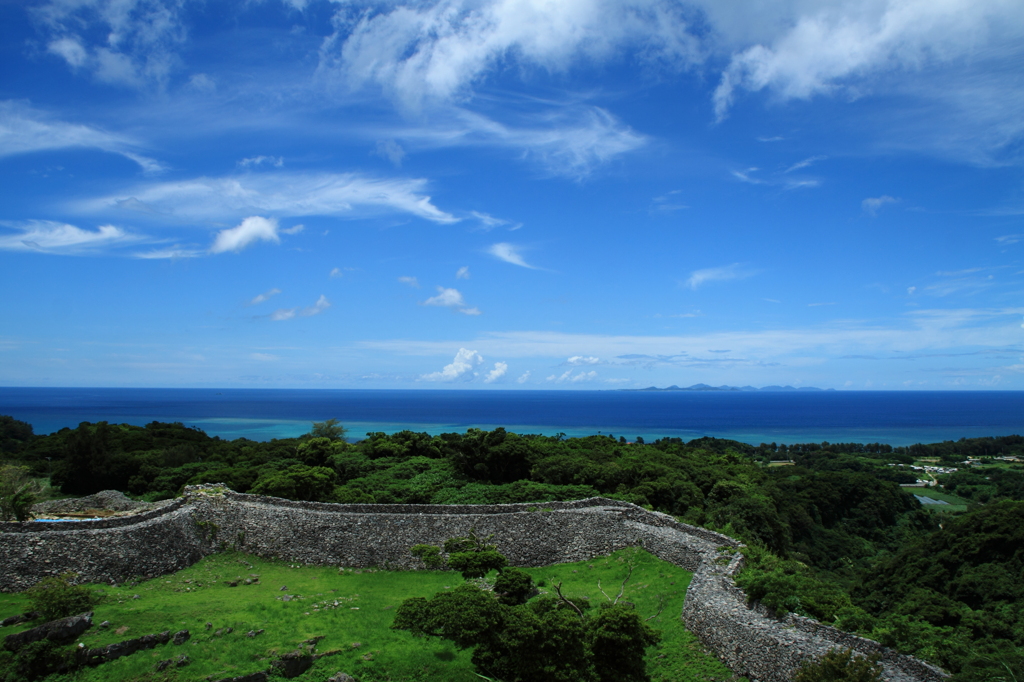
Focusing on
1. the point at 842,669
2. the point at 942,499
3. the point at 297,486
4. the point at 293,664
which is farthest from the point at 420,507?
the point at 942,499

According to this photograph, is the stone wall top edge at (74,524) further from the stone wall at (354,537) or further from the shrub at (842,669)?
the shrub at (842,669)

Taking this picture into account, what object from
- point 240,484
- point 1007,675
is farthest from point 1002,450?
point 240,484

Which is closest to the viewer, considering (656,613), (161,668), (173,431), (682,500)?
(161,668)

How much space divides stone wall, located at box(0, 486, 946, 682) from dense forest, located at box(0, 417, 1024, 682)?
1.85m

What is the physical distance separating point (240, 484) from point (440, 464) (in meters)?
11.1

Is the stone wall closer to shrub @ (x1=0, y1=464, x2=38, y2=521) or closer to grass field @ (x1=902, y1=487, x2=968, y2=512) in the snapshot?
shrub @ (x1=0, y1=464, x2=38, y2=521)

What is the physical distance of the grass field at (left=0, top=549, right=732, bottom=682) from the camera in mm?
13008

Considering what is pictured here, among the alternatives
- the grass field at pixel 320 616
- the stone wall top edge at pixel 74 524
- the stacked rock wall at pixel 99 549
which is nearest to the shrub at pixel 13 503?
the stone wall top edge at pixel 74 524

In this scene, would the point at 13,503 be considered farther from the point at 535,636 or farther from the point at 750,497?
the point at 750,497

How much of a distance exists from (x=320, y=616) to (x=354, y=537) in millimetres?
4315

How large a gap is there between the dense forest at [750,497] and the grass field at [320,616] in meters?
2.88

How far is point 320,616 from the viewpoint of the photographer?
1539cm

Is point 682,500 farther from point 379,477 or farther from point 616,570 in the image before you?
point 379,477

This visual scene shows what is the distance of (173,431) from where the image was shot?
167ft
